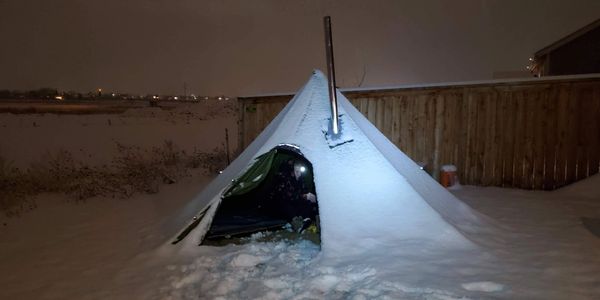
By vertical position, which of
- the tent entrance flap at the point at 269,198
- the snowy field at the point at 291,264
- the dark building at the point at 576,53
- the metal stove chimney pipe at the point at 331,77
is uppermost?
the dark building at the point at 576,53

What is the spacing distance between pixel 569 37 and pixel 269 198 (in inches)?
536

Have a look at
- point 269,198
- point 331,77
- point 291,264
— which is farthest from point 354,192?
point 269,198

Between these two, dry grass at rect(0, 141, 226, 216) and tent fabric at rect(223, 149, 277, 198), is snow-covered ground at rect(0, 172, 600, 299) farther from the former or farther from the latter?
dry grass at rect(0, 141, 226, 216)

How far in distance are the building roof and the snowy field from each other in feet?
29.7

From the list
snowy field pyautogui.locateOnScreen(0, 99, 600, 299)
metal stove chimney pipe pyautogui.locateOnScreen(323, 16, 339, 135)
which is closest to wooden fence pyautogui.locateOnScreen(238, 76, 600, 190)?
snowy field pyautogui.locateOnScreen(0, 99, 600, 299)

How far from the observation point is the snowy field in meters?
3.38

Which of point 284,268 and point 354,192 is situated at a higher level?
point 354,192

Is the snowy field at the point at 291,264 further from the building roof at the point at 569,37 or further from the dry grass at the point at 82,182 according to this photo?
the building roof at the point at 569,37

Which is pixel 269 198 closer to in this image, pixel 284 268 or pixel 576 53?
pixel 284 268

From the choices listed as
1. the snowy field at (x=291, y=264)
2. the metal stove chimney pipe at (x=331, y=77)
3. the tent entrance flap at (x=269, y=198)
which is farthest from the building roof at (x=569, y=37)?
the tent entrance flap at (x=269, y=198)

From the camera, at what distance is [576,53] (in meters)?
13.6

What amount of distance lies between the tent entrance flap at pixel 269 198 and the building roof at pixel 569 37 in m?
12.3

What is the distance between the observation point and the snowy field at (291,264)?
338cm

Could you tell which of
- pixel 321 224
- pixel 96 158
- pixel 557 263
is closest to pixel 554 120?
pixel 557 263
